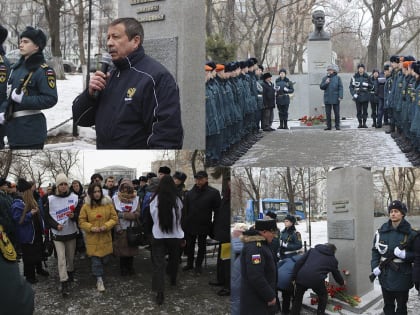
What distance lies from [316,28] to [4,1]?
44.0 ft

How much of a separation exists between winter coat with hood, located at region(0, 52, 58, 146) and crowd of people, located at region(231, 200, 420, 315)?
160cm

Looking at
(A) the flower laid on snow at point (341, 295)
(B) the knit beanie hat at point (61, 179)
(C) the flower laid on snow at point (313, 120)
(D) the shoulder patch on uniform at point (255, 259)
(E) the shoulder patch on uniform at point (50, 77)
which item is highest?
(C) the flower laid on snow at point (313, 120)

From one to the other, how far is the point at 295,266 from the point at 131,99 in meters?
2.70

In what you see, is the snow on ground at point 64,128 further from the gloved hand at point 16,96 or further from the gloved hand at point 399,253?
the gloved hand at point 399,253

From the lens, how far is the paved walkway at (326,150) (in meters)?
7.38

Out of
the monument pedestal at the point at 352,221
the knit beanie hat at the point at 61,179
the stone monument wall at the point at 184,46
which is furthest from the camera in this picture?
the monument pedestal at the point at 352,221

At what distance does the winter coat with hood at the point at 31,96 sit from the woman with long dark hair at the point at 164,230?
98 cm

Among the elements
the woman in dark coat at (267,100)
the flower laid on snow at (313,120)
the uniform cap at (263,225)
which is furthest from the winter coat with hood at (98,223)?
the flower laid on snow at (313,120)

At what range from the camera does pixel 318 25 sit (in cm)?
1449

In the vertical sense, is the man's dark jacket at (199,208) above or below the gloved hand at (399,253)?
above

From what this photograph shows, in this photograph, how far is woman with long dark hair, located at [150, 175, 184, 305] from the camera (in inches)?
144

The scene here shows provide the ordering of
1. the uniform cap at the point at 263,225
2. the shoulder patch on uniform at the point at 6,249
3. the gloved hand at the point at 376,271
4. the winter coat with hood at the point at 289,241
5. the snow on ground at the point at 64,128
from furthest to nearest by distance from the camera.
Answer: the winter coat with hood at the point at 289,241
the gloved hand at the point at 376,271
the snow on ground at the point at 64,128
the uniform cap at the point at 263,225
the shoulder patch on uniform at the point at 6,249

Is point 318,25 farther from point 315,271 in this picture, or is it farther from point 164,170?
point 164,170

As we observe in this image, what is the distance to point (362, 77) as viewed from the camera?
12391 mm
